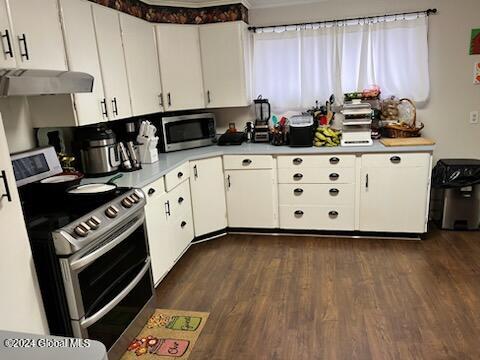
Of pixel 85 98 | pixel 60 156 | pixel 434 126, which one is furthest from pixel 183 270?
pixel 434 126

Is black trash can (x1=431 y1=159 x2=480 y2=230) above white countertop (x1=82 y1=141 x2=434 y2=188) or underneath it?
underneath

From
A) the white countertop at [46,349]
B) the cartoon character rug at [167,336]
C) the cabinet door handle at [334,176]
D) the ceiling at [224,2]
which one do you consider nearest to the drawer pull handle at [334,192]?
the cabinet door handle at [334,176]

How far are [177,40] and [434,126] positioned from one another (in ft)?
8.63

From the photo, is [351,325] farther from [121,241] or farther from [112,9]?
[112,9]

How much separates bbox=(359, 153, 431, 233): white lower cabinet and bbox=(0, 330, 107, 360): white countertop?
2.78m

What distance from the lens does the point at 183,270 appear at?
10.1 ft

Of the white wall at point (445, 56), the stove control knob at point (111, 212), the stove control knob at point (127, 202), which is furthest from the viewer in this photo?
the white wall at point (445, 56)

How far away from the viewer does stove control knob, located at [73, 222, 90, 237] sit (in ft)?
5.55

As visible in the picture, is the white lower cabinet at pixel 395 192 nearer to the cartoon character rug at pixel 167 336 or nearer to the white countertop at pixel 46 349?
the cartoon character rug at pixel 167 336

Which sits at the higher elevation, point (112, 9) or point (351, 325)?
point (112, 9)

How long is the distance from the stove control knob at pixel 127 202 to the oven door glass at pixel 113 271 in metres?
0.11

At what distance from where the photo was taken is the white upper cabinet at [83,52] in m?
2.28

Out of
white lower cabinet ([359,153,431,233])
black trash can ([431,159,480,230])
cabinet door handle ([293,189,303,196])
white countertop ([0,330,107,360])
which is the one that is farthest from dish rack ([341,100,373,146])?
white countertop ([0,330,107,360])

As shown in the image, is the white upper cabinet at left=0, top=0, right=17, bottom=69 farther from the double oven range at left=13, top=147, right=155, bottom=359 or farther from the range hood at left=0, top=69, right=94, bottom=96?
the double oven range at left=13, top=147, right=155, bottom=359
